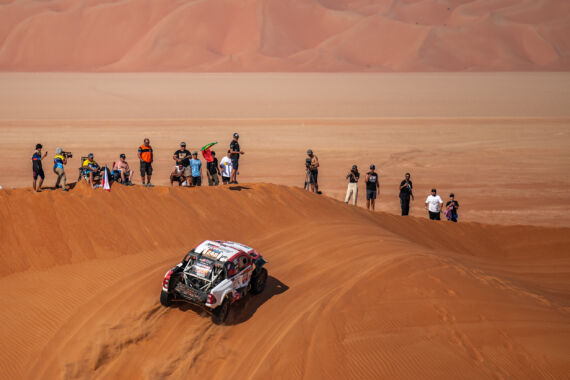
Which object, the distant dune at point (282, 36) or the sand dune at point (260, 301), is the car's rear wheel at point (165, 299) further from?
the distant dune at point (282, 36)

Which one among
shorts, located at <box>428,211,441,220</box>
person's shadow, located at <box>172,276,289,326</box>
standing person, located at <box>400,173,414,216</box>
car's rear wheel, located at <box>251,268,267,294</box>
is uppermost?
standing person, located at <box>400,173,414,216</box>

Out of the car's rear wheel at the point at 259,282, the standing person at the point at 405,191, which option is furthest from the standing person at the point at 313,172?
the car's rear wheel at the point at 259,282

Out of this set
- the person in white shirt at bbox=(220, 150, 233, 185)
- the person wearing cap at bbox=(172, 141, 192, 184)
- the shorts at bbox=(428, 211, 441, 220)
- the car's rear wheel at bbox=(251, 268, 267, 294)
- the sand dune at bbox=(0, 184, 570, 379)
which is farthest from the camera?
the shorts at bbox=(428, 211, 441, 220)

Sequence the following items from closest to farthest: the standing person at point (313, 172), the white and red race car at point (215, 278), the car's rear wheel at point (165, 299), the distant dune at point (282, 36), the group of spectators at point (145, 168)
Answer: the white and red race car at point (215, 278), the car's rear wheel at point (165, 299), the group of spectators at point (145, 168), the standing person at point (313, 172), the distant dune at point (282, 36)

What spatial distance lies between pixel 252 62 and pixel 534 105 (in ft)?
186

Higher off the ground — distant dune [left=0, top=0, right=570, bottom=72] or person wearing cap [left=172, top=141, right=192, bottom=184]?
distant dune [left=0, top=0, right=570, bottom=72]

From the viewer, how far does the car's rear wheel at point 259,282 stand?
34.3 feet

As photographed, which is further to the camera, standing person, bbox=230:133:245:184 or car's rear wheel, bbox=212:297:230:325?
standing person, bbox=230:133:245:184

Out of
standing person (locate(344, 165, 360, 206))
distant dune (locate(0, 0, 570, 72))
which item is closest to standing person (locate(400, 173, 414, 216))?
standing person (locate(344, 165, 360, 206))

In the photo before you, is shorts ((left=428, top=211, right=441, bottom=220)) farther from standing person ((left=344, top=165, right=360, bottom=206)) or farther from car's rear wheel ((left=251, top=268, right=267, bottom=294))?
car's rear wheel ((left=251, top=268, right=267, bottom=294))

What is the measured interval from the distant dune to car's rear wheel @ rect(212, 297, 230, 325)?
87.8 metres

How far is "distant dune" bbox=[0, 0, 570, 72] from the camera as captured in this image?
9681 cm

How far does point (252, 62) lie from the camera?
9769 cm

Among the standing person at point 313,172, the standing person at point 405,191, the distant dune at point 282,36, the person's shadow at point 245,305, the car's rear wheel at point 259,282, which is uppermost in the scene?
the distant dune at point 282,36
